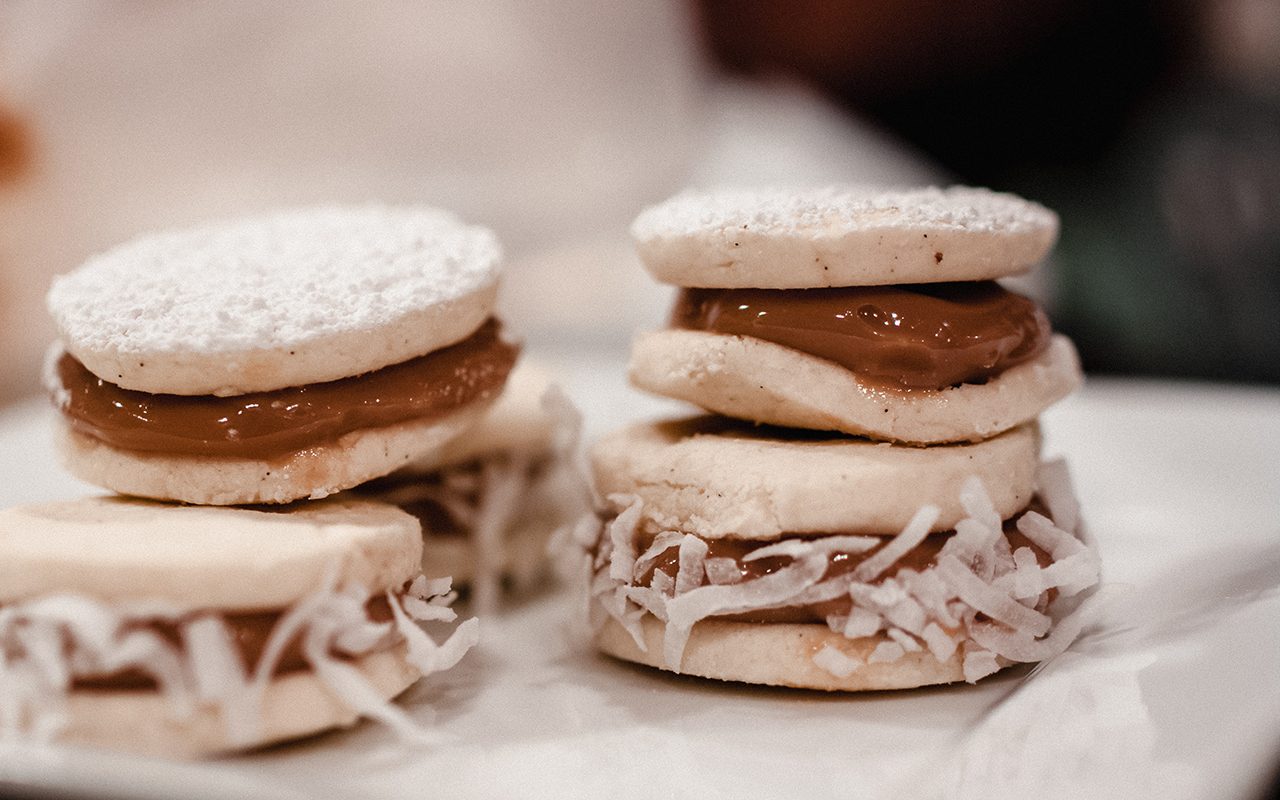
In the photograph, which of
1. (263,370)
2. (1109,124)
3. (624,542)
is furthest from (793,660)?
(1109,124)

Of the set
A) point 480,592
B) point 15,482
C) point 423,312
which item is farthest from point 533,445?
point 15,482

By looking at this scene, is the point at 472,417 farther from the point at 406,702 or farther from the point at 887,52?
the point at 887,52

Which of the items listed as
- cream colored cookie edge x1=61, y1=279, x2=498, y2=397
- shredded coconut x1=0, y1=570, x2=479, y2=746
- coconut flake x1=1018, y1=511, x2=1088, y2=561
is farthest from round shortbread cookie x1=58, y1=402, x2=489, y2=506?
coconut flake x1=1018, y1=511, x2=1088, y2=561

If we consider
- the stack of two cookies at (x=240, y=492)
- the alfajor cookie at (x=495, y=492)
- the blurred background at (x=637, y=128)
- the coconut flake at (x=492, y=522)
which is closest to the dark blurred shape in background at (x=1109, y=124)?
the blurred background at (x=637, y=128)

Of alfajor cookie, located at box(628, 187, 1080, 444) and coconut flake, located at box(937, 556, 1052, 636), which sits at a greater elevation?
alfajor cookie, located at box(628, 187, 1080, 444)

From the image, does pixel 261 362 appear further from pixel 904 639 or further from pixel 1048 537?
pixel 1048 537

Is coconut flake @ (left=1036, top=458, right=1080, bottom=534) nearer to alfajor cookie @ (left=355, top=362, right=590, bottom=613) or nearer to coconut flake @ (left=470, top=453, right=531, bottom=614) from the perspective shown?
alfajor cookie @ (left=355, top=362, right=590, bottom=613)
